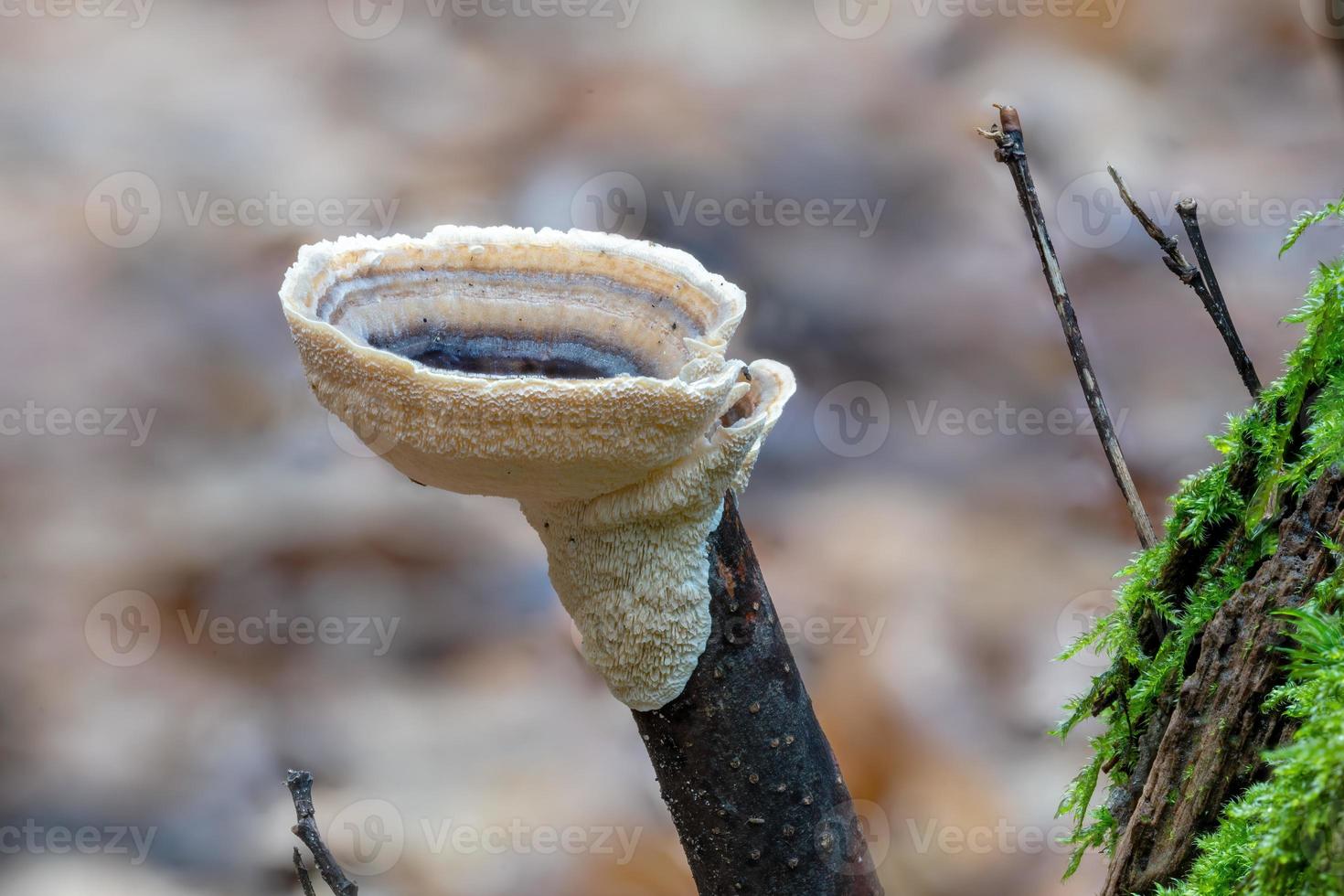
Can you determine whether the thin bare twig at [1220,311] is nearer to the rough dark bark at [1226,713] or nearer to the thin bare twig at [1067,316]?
the thin bare twig at [1067,316]

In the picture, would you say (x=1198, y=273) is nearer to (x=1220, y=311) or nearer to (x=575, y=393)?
Result: (x=1220, y=311)

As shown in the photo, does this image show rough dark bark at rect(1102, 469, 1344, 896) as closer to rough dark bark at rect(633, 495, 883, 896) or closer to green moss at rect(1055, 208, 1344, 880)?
green moss at rect(1055, 208, 1344, 880)

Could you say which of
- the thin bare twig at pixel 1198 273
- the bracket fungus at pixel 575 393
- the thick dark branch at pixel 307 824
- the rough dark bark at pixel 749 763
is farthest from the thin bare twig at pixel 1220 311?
the thick dark branch at pixel 307 824

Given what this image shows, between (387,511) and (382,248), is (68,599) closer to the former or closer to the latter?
(387,511)

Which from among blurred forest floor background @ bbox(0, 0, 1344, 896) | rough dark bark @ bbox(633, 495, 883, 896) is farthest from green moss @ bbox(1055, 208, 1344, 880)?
blurred forest floor background @ bbox(0, 0, 1344, 896)

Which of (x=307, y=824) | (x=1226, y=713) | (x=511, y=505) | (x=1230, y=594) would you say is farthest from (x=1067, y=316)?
(x=511, y=505)

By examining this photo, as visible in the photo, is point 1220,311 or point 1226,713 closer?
point 1226,713

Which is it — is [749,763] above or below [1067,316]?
below
